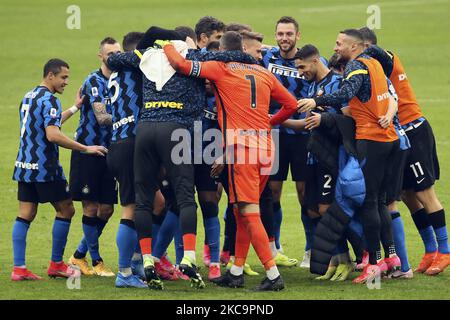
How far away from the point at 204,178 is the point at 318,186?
1.23 meters

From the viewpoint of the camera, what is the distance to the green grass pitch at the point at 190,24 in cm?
1034

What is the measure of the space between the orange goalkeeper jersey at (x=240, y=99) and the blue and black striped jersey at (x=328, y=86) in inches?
35.3

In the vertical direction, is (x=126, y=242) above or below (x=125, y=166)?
below

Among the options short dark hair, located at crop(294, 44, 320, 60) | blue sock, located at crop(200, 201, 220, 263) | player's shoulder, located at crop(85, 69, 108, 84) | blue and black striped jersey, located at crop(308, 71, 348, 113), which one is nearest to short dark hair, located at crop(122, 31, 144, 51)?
player's shoulder, located at crop(85, 69, 108, 84)

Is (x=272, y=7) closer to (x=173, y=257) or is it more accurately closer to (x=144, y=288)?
(x=173, y=257)

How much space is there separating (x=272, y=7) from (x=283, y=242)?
25480mm

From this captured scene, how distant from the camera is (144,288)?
10312 mm

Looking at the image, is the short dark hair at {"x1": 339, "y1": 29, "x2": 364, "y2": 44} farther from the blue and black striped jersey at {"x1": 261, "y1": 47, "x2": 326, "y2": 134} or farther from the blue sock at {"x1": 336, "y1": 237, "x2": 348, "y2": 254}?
the blue sock at {"x1": 336, "y1": 237, "x2": 348, "y2": 254}

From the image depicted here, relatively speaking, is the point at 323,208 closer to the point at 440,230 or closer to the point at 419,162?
the point at 419,162

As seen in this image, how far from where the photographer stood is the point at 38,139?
11023mm

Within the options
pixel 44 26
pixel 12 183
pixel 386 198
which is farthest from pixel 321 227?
pixel 44 26

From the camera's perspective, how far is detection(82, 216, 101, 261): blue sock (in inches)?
457

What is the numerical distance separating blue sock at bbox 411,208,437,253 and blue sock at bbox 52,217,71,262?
3853 millimetres

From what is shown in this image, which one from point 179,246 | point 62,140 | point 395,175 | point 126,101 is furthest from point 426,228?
point 62,140
